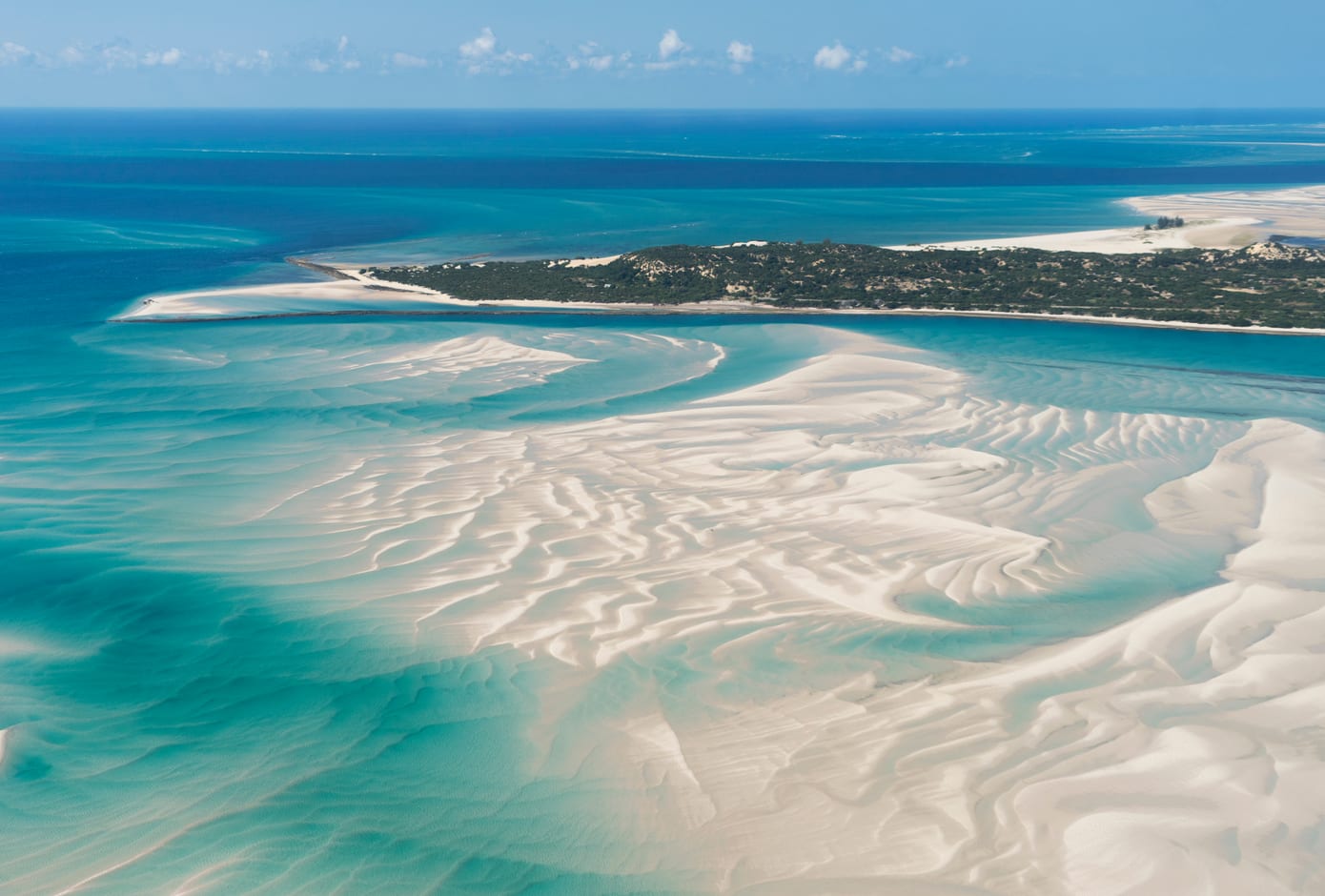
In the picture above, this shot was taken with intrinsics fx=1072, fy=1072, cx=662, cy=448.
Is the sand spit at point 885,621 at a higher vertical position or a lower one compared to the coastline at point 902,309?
lower

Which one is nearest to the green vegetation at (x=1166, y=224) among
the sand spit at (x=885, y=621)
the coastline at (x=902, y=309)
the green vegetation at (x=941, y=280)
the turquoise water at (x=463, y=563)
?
the coastline at (x=902, y=309)

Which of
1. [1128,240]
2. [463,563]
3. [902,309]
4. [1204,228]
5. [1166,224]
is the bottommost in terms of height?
[463,563]

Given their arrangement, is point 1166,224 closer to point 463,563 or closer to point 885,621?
point 885,621

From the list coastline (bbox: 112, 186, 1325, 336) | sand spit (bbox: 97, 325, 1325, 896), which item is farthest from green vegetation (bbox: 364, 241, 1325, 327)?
sand spit (bbox: 97, 325, 1325, 896)

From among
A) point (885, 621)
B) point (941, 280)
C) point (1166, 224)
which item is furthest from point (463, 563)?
point (1166, 224)

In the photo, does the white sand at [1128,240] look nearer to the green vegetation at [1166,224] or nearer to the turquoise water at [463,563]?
the green vegetation at [1166,224]
